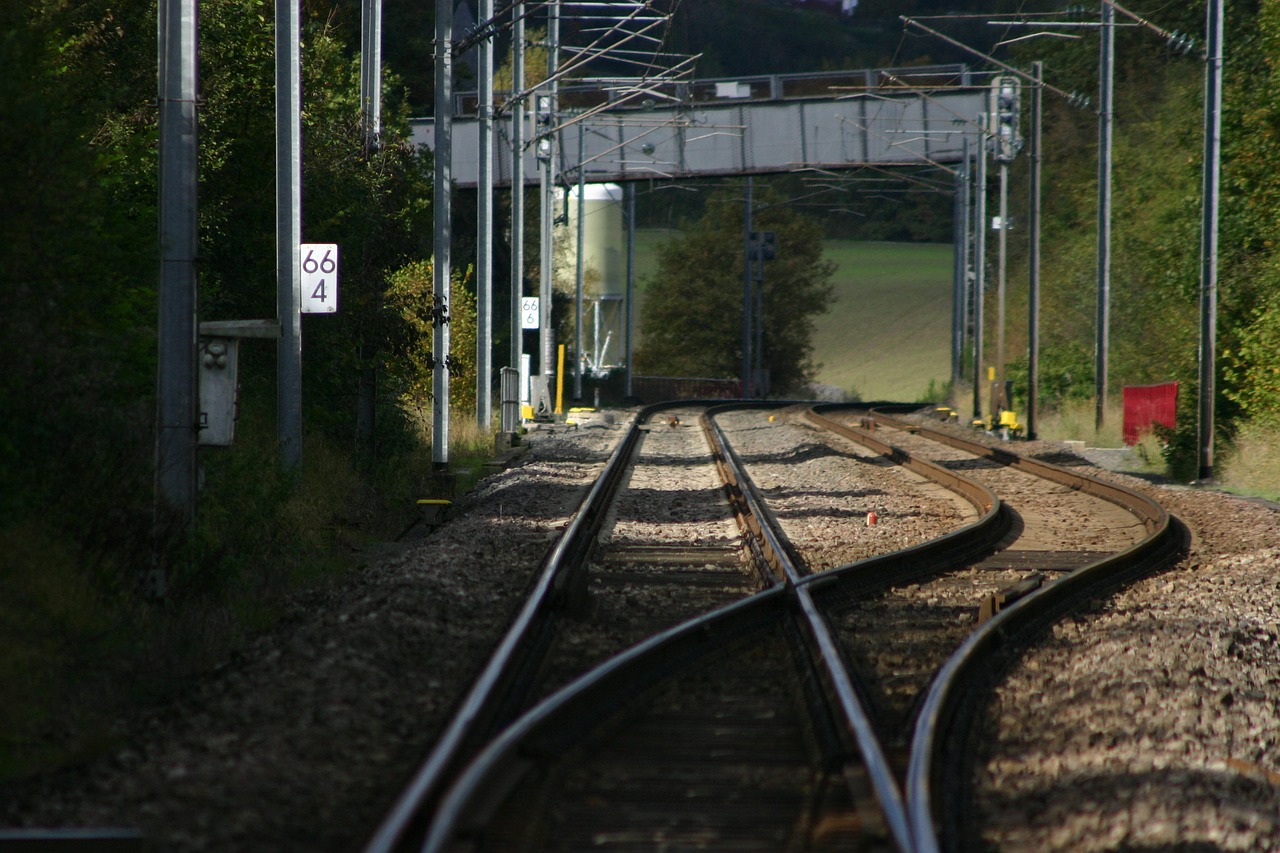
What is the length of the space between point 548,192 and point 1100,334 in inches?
576

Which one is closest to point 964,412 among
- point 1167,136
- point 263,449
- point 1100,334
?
point 1167,136

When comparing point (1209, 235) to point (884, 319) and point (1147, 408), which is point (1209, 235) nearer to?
point (1147, 408)

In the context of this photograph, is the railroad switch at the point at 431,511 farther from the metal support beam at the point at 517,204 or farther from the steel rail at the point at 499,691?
the metal support beam at the point at 517,204

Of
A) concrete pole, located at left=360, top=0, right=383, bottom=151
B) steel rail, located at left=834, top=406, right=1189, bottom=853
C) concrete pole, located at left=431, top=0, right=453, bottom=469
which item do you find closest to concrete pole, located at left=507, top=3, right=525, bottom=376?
concrete pole, located at left=360, top=0, right=383, bottom=151

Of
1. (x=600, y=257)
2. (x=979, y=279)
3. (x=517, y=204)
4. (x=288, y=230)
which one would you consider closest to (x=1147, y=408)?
(x=979, y=279)

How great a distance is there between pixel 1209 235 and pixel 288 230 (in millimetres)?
15353

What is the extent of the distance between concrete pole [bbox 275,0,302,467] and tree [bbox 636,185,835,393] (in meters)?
66.9

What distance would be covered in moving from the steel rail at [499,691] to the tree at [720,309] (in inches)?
2696

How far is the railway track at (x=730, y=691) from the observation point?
5801 millimetres

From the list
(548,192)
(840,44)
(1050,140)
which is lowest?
(548,192)

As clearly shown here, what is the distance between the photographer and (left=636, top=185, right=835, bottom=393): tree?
271 ft

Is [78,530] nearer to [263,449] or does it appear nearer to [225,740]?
[225,740]

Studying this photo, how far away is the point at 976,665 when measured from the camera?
347 inches

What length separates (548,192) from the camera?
41.5m
